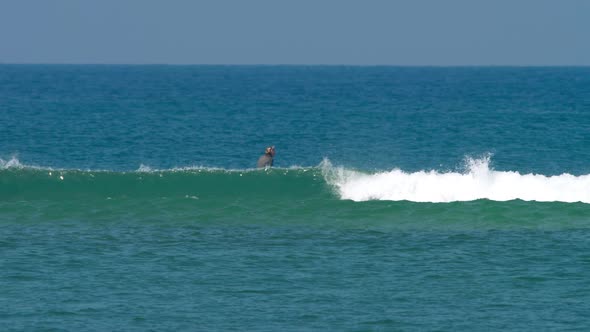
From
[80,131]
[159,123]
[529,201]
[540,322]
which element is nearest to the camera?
[540,322]

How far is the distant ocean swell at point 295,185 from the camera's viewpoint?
101ft

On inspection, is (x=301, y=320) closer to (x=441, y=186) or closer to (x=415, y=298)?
(x=415, y=298)

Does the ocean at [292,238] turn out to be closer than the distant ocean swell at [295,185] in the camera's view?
Yes

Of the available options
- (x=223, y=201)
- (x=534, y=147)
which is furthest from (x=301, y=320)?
(x=534, y=147)

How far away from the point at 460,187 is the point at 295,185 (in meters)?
4.70

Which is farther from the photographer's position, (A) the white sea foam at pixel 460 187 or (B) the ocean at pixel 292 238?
(A) the white sea foam at pixel 460 187

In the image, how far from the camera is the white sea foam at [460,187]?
30641mm

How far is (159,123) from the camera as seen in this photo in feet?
195

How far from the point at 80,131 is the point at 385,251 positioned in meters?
32.4

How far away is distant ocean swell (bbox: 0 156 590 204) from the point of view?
101ft

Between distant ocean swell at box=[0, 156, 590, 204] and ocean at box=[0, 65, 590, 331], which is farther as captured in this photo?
distant ocean swell at box=[0, 156, 590, 204]

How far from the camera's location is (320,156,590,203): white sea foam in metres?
30.6

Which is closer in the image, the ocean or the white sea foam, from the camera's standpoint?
the ocean

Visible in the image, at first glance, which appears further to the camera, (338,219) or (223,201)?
(223,201)
